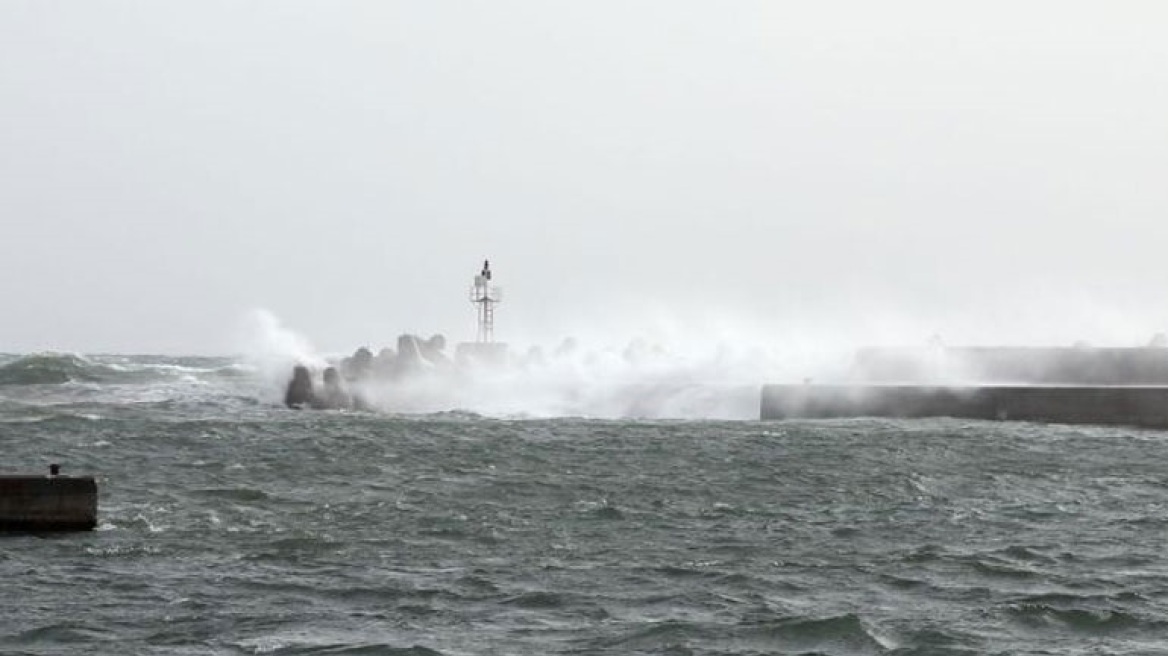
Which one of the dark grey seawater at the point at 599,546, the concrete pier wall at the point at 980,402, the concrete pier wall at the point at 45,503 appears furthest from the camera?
the concrete pier wall at the point at 980,402

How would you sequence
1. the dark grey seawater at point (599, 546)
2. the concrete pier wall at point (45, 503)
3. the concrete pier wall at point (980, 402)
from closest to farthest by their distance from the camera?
the dark grey seawater at point (599, 546) < the concrete pier wall at point (45, 503) < the concrete pier wall at point (980, 402)

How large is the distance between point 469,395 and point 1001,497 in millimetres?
35507

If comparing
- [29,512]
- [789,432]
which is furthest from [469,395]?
[29,512]

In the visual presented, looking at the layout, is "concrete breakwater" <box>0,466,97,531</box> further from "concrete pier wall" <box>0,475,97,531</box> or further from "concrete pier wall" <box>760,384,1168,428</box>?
"concrete pier wall" <box>760,384,1168,428</box>

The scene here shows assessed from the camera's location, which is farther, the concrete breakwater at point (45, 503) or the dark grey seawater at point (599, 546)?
the concrete breakwater at point (45, 503)

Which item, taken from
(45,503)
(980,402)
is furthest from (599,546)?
(980,402)

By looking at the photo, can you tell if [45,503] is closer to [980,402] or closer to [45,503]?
[45,503]

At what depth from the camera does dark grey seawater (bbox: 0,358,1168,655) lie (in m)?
14.8

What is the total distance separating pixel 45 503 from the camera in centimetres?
2033

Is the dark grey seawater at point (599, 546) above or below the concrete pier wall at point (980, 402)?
below

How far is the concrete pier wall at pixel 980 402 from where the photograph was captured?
39.8 m

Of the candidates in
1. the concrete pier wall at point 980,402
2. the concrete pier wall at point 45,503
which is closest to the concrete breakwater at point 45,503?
the concrete pier wall at point 45,503

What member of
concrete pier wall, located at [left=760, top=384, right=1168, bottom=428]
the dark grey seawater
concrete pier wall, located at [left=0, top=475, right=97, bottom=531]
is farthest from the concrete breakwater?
concrete pier wall, located at [left=760, top=384, right=1168, bottom=428]

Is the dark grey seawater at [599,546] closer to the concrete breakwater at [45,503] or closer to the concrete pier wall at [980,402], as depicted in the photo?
the concrete breakwater at [45,503]
